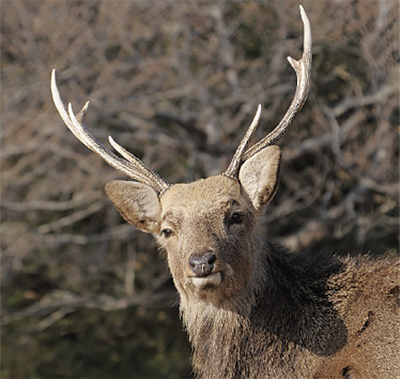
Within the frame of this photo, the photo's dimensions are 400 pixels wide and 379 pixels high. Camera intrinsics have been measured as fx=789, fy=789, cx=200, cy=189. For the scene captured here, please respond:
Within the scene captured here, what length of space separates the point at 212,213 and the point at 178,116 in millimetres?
6582

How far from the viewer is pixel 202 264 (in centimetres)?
454

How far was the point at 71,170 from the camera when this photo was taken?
1222cm

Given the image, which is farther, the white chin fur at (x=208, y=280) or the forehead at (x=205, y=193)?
the forehead at (x=205, y=193)

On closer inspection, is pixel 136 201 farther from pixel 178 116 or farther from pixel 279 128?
pixel 178 116

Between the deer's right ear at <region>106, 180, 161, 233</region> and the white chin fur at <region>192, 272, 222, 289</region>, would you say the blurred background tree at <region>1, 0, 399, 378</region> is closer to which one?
the deer's right ear at <region>106, 180, 161, 233</region>

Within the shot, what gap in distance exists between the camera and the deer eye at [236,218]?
4918mm

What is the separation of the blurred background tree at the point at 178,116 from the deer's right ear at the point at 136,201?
5.43 meters

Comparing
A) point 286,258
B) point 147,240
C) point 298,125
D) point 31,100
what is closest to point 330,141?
point 298,125

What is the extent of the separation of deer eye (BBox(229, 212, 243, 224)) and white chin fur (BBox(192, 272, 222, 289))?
0.41 metres

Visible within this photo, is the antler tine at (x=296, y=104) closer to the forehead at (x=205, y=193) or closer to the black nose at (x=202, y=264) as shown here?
the forehead at (x=205, y=193)

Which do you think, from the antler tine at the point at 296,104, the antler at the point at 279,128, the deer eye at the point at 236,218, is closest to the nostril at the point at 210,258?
the deer eye at the point at 236,218

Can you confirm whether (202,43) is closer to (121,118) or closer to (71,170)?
(121,118)

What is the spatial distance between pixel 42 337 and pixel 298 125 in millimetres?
6029

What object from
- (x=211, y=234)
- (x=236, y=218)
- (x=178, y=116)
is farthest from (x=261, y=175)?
(x=178, y=116)
